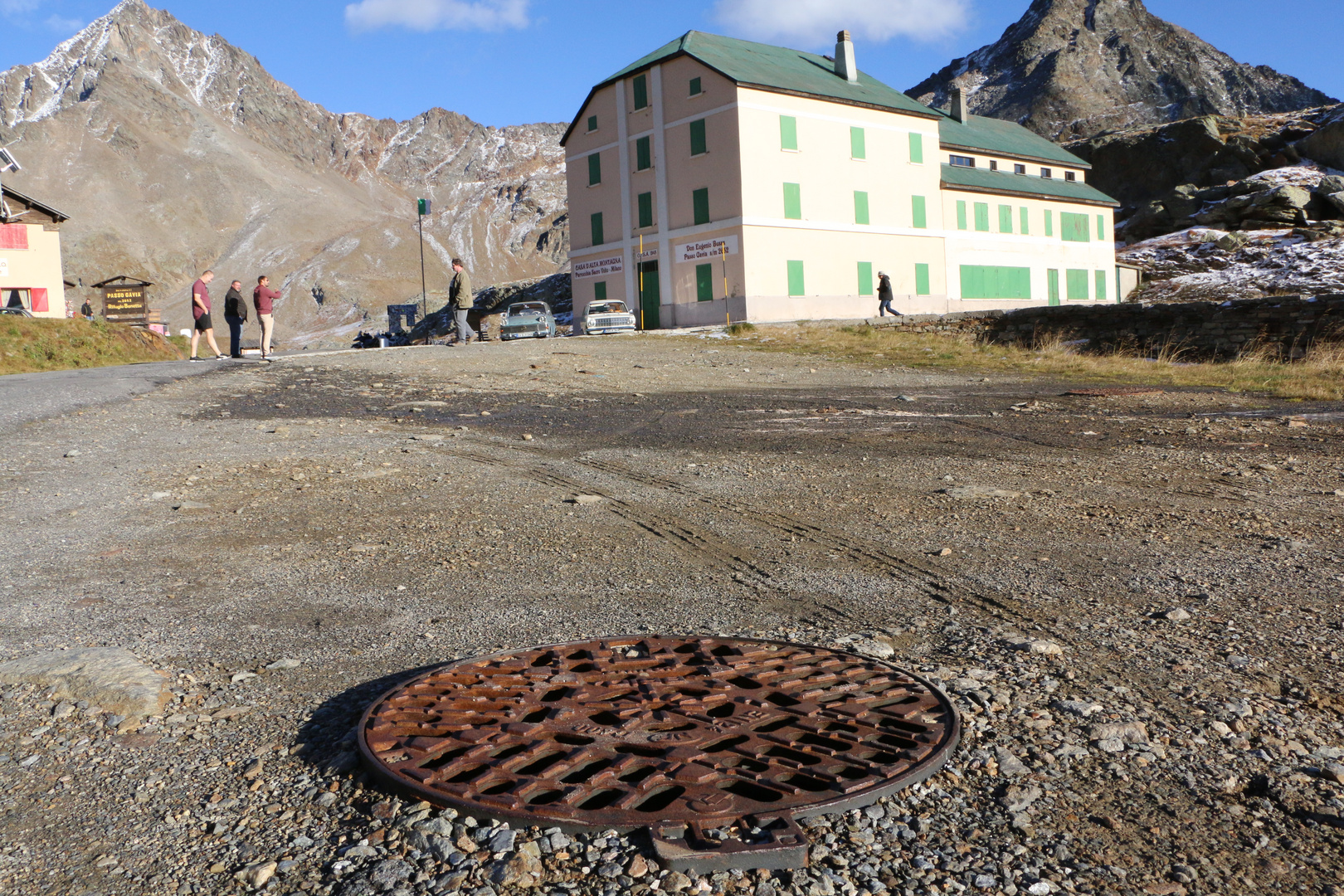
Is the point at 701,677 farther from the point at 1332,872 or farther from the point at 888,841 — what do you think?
the point at 1332,872

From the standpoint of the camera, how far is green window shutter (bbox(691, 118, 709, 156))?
1396 inches

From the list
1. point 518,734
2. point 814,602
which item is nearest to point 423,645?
point 518,734

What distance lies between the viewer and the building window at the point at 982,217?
1695 inches

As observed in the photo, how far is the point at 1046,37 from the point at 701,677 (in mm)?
170967

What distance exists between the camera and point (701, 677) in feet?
9.64

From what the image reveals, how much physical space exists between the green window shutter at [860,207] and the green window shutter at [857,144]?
1.34 metres

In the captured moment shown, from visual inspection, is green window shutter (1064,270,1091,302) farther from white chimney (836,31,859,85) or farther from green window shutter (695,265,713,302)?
green window shutter (695,265,713,302)

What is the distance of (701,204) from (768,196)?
7.89ft

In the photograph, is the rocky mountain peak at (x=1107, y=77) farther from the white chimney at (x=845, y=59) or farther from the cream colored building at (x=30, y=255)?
the cream colored building at (x=30, y=255)

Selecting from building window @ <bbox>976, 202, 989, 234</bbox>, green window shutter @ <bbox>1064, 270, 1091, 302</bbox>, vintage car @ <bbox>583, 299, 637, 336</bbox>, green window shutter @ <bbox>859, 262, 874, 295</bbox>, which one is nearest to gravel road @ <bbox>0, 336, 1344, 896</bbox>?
vintage car @ <bbox>583, 299, 637, 336</bbox>

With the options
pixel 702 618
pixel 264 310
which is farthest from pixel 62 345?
pixel 702 618

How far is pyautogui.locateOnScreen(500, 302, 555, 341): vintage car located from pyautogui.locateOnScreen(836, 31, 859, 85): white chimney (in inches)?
676

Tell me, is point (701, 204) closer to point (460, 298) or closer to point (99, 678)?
point (460, 298)

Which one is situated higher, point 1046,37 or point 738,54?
point 1046,37
